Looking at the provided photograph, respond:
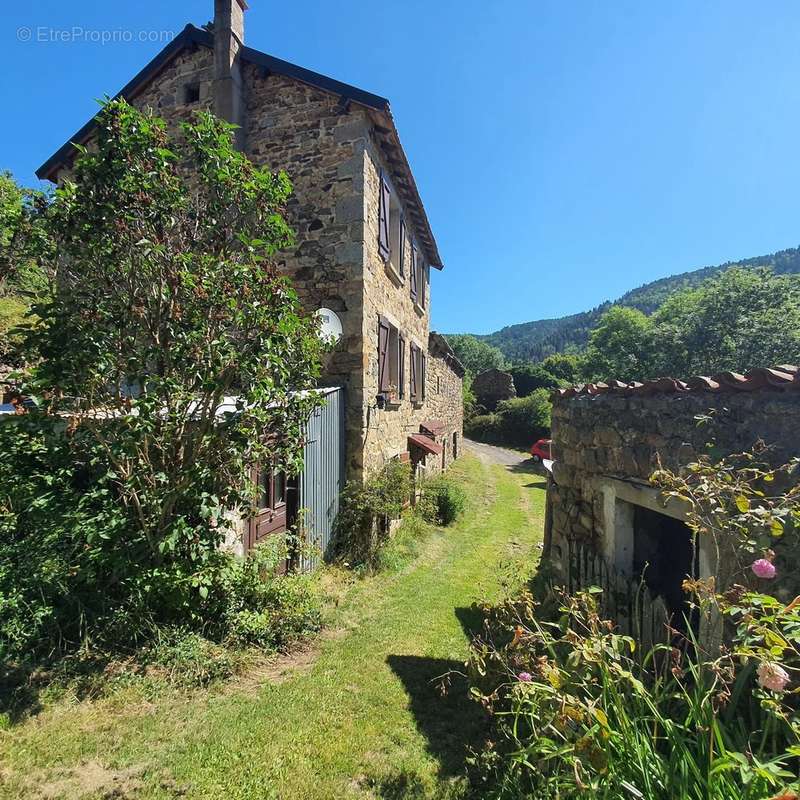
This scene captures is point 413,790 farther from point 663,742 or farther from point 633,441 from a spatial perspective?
point 633,441

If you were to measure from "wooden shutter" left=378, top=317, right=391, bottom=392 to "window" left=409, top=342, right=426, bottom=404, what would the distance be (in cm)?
268

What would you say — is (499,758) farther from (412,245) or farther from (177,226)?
(412,245)

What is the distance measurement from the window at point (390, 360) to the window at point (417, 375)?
1.33 meters

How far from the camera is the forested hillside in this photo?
84188 mm

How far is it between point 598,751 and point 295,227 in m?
8.45

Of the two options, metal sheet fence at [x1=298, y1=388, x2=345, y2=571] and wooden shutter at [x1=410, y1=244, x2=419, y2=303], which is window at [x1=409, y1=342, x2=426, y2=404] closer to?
wooden shutter at [x1=410, y1=244, x2=419, y2=303]

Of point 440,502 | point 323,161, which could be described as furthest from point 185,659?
point 323,161

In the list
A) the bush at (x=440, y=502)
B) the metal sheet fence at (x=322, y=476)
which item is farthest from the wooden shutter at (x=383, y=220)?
the bush at (x=440, y=502)

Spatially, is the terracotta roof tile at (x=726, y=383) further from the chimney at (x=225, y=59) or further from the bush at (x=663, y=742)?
the chimney at (x=225, y=59)

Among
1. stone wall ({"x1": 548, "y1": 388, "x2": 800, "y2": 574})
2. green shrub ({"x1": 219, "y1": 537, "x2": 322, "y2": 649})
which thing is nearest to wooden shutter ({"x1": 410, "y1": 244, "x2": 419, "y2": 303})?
stone wall ({"x1": 548, "y1": 388, "x2": 800, "y2": 574})

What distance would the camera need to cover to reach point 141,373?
3957 millimetres

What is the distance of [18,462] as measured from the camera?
4.00 meters

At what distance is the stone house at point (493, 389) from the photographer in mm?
39812

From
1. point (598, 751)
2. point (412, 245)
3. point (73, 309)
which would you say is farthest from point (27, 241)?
point (412, 245)
